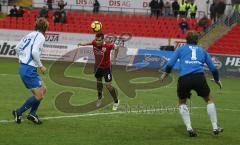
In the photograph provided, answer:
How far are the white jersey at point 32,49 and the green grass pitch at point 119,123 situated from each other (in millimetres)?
1368

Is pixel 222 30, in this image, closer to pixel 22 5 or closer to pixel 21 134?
pixel 22 5

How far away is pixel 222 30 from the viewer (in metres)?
37.6

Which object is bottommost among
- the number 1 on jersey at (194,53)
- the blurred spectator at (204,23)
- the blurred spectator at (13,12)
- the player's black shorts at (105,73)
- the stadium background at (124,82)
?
the stadium background at (124,82)

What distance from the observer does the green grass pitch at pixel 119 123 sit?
11180 millimetres

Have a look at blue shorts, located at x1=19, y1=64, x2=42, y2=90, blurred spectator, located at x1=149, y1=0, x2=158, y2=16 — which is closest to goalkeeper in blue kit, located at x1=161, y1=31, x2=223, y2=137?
blue shorts, located at x1=19, y1=64, x2=42, y2=90

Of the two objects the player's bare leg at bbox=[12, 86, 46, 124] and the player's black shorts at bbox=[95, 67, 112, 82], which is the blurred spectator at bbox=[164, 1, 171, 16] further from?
the player's bare leg at bbox=[12, 86, 46, 124]

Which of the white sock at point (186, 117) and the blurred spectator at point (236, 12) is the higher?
the blurred spectator at point (236, 12)

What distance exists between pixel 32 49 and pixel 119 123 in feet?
8.65

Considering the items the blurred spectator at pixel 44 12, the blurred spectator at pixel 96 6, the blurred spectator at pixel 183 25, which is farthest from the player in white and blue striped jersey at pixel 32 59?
the blurred spectator at pixel 96 6

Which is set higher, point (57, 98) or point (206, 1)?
point (206, 1)

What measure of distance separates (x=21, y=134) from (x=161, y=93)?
32.3ft

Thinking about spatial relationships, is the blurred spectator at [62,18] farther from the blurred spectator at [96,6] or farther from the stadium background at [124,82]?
the blurred spectator at [96,6]

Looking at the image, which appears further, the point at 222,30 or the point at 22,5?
the point at 22,5

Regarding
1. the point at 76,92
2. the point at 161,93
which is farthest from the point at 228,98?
the point at 76,92
